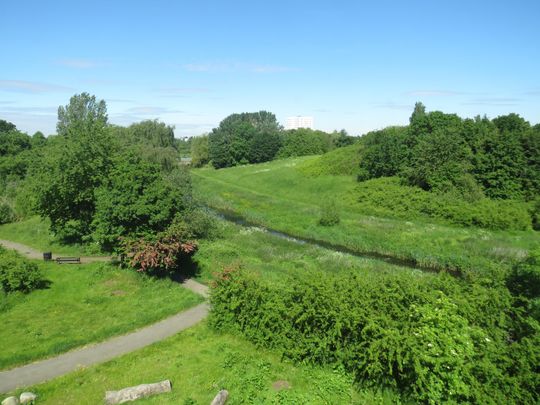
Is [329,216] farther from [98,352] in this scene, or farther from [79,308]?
[98,352]

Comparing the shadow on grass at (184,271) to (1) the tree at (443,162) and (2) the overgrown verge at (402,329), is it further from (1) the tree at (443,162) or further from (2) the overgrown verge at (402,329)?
(1) the tree at (443,162)

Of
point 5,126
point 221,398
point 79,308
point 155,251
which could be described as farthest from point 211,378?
point 5,126

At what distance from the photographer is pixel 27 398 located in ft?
46.1

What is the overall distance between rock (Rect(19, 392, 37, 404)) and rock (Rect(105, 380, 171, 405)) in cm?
254

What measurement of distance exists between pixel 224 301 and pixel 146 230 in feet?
29.9

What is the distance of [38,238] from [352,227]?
2975 cm

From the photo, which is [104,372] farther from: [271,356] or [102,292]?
[102,292]

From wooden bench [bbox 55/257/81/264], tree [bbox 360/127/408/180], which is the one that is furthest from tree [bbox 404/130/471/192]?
wooden bench [bbox 55/257/81/264]

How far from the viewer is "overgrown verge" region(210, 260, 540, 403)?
12.3m

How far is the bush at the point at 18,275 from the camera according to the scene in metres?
23.2

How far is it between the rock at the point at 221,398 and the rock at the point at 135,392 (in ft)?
6.71

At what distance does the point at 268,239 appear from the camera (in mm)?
38469

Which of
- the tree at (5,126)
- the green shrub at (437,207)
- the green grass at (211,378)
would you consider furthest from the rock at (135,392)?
the tree at (5,126)

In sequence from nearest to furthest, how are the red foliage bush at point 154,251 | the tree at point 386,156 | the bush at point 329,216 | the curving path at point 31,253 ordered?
the red foliage bush at point 154,251, the curving path at point 31,253, the bush at point 329,216, the tree at point 386,156
